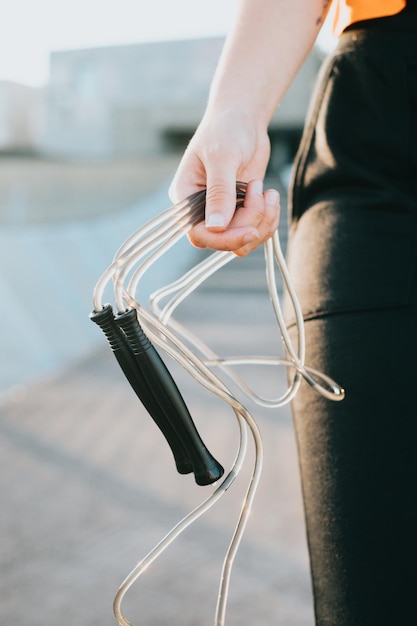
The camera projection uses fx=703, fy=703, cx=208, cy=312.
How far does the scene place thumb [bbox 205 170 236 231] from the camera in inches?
24.9

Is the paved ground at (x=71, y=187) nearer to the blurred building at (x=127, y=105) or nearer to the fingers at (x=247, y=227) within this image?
the blurred building at (x=127, y=105)

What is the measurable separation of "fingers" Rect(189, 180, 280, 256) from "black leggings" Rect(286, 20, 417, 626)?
0.13 metres

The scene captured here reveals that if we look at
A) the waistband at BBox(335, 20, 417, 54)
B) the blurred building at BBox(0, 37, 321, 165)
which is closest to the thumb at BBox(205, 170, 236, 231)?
the waistband at BBox(335, 20, 417, 54)

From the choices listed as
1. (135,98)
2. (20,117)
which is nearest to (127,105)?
(135,98)

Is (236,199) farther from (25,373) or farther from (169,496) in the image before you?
(25,373)

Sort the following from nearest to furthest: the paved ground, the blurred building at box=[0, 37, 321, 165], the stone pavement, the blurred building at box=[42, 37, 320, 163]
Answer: the stone pavement < the paved ground < the blurred building at box=[0, 37, 321, 165] < the blurred building at box=[42, 37, 320, 163]

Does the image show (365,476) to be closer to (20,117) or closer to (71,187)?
(71,187)

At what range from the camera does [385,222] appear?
757 millimetres

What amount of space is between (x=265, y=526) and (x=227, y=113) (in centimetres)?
163

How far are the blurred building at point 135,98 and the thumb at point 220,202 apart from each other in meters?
15.8

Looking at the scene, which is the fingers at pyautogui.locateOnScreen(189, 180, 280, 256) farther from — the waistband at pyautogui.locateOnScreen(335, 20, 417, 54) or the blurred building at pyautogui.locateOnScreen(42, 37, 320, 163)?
the blurred building at pyautogui.locateOnScreen(42, 37, 320, 163)

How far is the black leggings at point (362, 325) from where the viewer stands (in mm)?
682

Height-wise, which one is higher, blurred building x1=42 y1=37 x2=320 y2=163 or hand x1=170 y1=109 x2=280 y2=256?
hand x1=170 y1=109 x2=280 y2=256

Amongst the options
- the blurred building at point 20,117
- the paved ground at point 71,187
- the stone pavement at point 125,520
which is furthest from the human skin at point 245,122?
the blurred building at point 20,117
